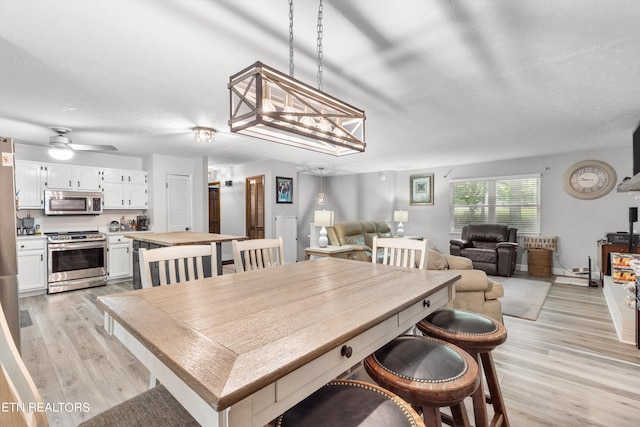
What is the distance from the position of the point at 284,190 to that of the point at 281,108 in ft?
16.0

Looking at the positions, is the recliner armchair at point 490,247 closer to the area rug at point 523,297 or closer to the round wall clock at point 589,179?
the area rug at point 523,297

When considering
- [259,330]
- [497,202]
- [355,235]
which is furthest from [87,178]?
[497,202]

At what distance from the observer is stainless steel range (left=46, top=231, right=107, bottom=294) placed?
14.7 ft

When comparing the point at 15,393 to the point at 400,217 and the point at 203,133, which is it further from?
the point at 400,217

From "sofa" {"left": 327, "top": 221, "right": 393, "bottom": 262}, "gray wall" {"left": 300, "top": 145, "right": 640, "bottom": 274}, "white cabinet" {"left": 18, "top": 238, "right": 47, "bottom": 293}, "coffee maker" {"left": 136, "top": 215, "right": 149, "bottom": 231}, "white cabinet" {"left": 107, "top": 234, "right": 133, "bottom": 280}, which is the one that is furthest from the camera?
"coffee maker" {"left": 136, "top": 215, "right": 149, "bottom": 231}

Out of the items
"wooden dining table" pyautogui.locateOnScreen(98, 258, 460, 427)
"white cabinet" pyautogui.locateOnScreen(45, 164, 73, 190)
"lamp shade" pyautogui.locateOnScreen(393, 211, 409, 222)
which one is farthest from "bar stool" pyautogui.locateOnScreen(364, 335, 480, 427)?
"lamp shade" pyautogui.locateOnScreen(393, 211, 409, 222)

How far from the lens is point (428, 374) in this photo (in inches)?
43.3

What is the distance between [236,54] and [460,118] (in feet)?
8.82

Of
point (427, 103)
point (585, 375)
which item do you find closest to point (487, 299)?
point (585, 375)

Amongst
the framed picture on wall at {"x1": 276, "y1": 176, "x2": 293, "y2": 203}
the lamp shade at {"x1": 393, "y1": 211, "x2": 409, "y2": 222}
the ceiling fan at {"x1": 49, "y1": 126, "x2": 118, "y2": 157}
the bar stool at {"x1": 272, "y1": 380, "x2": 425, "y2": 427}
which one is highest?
the ceiling fan at {"x1": 49, "y1": 126, "x2": 118, "y2": 157}

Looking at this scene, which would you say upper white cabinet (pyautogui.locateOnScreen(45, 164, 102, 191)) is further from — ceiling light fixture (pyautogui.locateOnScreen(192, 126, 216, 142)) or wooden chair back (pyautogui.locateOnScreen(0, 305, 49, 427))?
wooden chair back (pyautogui.locateOnScreen(0, 305, 49, 427))

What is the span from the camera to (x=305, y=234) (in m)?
8.19

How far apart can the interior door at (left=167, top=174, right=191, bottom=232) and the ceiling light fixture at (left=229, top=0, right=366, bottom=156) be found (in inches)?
186

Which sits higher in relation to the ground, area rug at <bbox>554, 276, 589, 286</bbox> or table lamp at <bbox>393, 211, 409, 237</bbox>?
table lamp at <bbox>393, 211, 409, 237</bbox>
